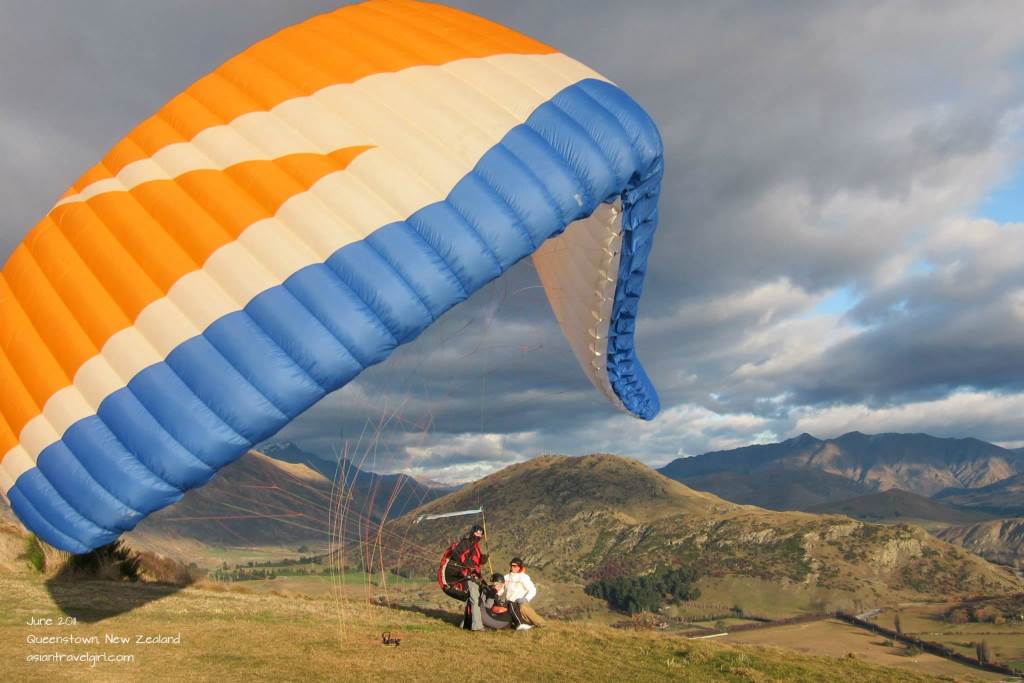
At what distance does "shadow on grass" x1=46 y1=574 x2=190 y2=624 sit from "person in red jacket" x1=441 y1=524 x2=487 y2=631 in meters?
5.67

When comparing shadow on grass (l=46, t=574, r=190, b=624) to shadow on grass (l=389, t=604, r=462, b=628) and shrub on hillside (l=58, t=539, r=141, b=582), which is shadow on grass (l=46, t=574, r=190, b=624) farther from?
shadow on grass (l=389, t=604, r=462, b=628)

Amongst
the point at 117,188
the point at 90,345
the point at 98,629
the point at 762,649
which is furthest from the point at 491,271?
the point at 98,629

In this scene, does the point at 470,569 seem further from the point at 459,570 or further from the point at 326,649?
the point at 326,649

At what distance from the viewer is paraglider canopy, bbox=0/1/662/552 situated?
706 centimetres

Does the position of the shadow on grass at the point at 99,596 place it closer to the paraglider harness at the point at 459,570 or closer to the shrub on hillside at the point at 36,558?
the shrub on hillside at the point at 36,558

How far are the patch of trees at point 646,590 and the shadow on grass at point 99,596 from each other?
12509 cm

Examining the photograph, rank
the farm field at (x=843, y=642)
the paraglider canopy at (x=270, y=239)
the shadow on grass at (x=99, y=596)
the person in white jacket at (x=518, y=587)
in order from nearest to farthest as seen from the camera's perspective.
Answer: the paraglider canopy at (x=270, y=239) → the person in white jacket at (x=518, y=587) → the shadow on grass at (x=99, y=596) → the farm field at (x=843, y=642)

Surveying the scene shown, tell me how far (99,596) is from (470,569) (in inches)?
289

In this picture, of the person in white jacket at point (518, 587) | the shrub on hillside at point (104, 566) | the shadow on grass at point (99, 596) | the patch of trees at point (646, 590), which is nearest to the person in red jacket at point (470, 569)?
the person in white jacket at point (518, 587)

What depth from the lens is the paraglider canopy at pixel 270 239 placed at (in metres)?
7.06

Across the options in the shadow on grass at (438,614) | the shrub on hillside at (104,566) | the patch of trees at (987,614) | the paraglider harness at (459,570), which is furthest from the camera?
the patch of trees at (987,614)

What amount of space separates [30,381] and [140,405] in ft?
5.83

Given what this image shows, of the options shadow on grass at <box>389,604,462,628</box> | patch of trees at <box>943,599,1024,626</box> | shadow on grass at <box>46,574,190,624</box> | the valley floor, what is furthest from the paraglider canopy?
patch of trees at <box>943,599,1024,626</box>

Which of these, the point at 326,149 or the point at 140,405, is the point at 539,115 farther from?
the point at 140,405
